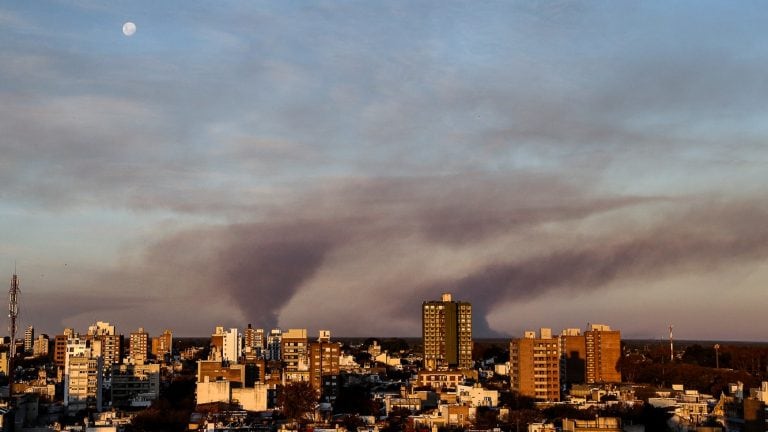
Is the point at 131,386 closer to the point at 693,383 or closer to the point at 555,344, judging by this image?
the point at 555,344

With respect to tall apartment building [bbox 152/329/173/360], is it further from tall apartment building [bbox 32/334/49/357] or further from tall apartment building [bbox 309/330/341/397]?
tall apartment building [bbox 309/330/341/397]

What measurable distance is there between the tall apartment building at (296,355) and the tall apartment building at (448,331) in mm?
21757

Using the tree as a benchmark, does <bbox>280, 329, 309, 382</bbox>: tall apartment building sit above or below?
above

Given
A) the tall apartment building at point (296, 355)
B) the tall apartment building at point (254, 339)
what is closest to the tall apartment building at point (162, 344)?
the tall apartment building at point (254, 339)

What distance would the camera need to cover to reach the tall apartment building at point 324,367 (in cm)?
8506

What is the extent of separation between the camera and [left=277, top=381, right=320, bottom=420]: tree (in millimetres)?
65875

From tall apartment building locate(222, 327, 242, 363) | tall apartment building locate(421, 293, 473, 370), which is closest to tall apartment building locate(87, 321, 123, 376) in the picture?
tall apartment building locate(222, 327, 242, 363)

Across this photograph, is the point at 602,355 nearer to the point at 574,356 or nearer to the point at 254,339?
the point at 574,356

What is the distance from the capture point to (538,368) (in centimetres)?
8050

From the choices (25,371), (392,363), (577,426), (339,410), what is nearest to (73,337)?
(25,371)

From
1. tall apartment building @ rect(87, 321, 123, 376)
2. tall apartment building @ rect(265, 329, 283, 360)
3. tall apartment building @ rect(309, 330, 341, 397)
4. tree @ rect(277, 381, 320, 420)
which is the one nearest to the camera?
tree @ rect(277, 381, 320, 420)

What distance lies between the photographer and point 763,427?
151ft

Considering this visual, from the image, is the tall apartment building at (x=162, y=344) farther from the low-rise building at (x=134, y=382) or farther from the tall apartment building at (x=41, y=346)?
the low-rise building at (x=134, y=382)

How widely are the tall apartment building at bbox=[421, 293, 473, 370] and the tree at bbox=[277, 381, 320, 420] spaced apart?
150 ft
